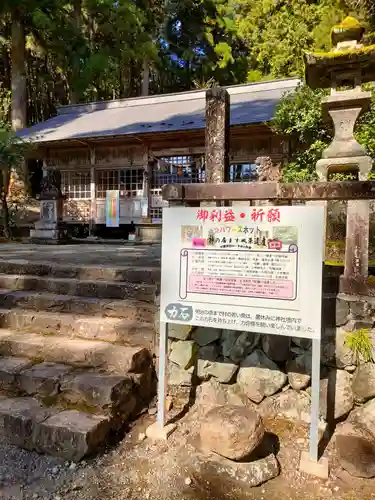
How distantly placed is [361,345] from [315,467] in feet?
2.84

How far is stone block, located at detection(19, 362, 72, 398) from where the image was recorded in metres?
2.68

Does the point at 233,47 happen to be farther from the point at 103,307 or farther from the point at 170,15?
the point at 103,307

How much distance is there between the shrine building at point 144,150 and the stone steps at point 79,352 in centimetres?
832

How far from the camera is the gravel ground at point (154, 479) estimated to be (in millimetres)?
2033

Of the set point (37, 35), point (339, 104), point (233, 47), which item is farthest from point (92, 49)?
point (339, 104)

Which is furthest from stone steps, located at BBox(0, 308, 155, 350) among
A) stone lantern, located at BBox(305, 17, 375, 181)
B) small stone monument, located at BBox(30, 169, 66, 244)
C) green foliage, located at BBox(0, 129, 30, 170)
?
green foliage, located at BBox(0, 129, 30, 170)

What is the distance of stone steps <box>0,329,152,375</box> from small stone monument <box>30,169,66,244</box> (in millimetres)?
6976

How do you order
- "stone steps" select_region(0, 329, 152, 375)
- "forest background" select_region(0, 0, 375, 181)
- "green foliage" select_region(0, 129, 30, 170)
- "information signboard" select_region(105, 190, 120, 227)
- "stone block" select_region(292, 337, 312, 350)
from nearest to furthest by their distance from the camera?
"stone block" select_region(292, 337, 312, 350), "stone steps" select_region(0, 329, 152, 375), "green foliage" select_region(0, 129, 30, 170), "forest background" select_region(0, 0, 375, 181), "information signboard" select_region(105, 190, 120, 227)

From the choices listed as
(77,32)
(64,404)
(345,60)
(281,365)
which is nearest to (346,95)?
(345,60)

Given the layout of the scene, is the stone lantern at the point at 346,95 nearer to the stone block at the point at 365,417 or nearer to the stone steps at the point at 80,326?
the stone block at the point at 365,417

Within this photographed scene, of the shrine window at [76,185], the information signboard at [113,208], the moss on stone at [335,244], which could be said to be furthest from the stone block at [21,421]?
the shrine window at [76,185]

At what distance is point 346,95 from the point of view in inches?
130

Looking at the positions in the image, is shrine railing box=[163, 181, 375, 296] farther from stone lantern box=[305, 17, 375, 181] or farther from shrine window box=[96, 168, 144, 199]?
shrine window box=[96, 168, 144, 199]

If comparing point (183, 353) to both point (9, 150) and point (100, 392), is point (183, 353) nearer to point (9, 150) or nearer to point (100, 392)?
point (100, 392)
